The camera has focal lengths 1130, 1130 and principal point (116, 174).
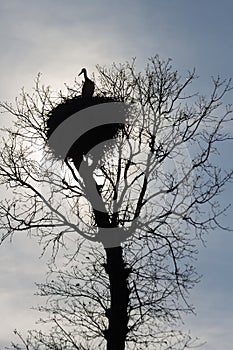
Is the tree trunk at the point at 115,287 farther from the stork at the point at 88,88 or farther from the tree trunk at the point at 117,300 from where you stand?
the stork at the point at 88,88

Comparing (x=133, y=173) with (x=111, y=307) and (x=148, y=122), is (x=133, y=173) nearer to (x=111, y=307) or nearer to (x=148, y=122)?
(x=148, y=122)

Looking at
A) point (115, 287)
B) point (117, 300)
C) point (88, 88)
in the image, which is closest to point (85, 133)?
point (88, 88)

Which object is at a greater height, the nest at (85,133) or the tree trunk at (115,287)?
the nest at (85,133)

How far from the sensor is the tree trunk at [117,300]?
65.6 feet

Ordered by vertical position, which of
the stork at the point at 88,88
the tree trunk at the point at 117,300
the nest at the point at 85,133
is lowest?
the tree trunk at the point at 117,300

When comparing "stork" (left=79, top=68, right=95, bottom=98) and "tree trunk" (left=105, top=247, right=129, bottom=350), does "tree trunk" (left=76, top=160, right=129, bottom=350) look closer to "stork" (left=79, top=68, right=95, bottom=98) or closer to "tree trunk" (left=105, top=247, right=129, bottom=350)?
"tree trunk" (left=105, top=247, right=129, bottom=350)

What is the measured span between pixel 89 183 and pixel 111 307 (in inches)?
99.7

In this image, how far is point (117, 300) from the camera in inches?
800

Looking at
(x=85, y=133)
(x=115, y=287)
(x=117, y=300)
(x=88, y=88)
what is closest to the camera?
(x=117, y=300)

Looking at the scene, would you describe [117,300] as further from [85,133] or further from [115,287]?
[85,133]

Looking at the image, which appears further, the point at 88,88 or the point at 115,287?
the point at 88,88

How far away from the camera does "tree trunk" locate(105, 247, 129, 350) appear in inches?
787

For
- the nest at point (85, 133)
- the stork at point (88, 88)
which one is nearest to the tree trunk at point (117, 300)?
the nest at point (85, 133)

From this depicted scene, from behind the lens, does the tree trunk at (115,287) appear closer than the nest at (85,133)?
Yes
